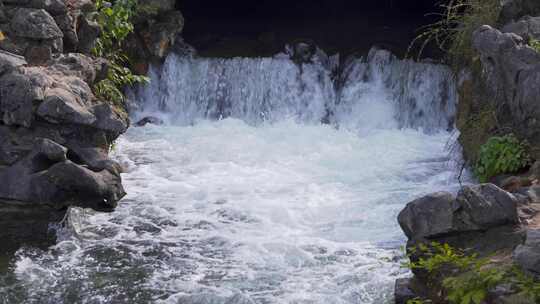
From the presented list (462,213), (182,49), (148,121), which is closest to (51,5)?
(148,121)

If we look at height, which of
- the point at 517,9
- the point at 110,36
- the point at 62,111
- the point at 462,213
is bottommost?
the point at 462,213

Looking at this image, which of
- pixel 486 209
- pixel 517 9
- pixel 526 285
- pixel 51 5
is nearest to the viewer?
pixel 526 285

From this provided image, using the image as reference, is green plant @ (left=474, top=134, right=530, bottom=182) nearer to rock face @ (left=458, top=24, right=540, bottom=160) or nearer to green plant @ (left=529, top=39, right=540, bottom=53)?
rock face @ (left=458, top=24, right=540, bottom=160)

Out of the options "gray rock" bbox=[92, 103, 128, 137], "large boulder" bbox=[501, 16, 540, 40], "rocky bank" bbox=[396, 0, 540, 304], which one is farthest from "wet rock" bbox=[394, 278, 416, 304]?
"large boulder" bbox=[501, 16, 540, 40]

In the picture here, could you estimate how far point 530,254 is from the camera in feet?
15.1

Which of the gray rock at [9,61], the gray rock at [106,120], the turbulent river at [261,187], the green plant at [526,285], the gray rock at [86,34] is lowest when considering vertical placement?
the turbulent river at [261,187]

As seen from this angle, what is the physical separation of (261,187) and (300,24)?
21.5 feet

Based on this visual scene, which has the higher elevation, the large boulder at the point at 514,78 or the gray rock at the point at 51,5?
the gray rock at the point at 51,5

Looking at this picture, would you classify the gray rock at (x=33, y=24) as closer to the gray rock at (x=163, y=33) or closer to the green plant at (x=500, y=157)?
the gray rock at (x=163, y=33)

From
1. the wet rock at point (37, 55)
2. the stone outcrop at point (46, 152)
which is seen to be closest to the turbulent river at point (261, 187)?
the stone outcrop at point (46, 152)

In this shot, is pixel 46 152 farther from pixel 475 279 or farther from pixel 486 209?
pixel 475 279

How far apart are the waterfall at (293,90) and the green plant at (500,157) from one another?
12.8ft

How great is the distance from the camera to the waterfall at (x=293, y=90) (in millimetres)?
11703

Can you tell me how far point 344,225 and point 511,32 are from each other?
2680 mm
